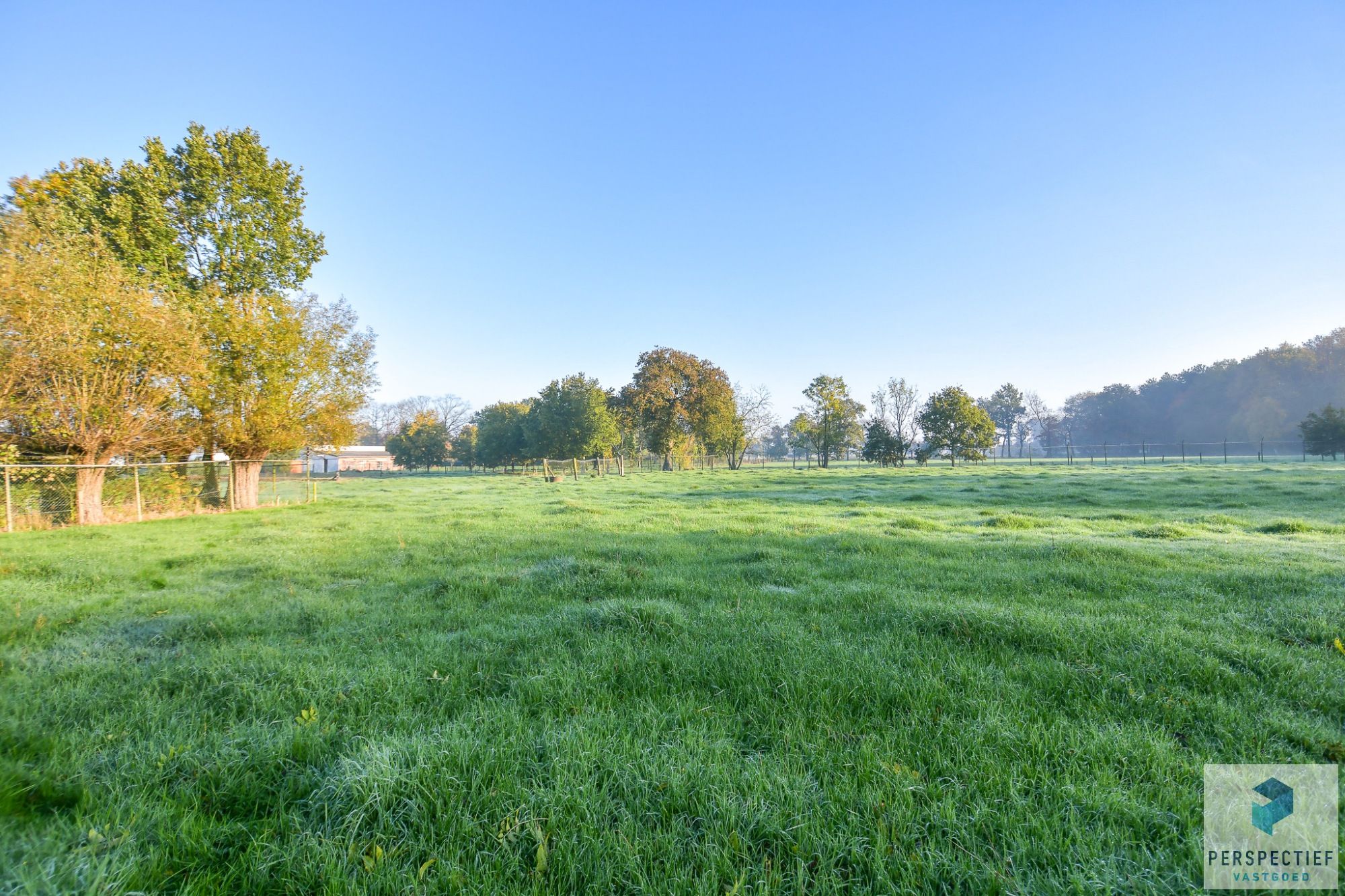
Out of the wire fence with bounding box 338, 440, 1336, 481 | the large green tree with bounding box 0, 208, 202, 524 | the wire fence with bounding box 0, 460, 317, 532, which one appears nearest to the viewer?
the large green tree with bounding box 0, 208, 202, 524

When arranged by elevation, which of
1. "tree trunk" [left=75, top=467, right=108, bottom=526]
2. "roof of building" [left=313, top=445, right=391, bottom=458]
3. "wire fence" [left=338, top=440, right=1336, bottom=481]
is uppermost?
"roof of building" [left=313, top=445, right=391, bottom=458]

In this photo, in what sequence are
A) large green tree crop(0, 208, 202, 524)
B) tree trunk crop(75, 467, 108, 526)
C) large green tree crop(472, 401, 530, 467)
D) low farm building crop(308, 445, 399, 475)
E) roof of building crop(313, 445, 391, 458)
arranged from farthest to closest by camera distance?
roof of building crop(313, 445, 391, 458) < low farm building crop(308, 445, 399, 475) < large green tree crop(472, 401, 530, 467) < tree trunk crop(75, 467, 108, 526) < large green tree crop(0, 208, 202, 524)

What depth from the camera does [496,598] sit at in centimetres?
527

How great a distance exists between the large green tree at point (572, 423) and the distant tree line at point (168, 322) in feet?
93.3

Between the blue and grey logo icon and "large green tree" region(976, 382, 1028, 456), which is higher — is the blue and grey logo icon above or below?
below

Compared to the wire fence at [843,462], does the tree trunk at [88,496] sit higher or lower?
higher

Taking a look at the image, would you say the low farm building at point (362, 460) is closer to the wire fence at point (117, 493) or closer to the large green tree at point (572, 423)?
the large green tree at point (572, 423)

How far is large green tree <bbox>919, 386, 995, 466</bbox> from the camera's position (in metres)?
44.7

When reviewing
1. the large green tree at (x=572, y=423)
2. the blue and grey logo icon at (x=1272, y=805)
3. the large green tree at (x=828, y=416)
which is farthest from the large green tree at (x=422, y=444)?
the blue and grey logo icon at (x=1272, y=805)

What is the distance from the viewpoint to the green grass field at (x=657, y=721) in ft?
5.73

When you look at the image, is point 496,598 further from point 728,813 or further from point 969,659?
point 969,659

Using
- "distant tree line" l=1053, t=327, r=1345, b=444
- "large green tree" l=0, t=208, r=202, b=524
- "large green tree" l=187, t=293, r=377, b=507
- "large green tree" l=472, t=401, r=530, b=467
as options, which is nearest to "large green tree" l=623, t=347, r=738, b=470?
"large green tree" l=472, t=401, r=530, b=467

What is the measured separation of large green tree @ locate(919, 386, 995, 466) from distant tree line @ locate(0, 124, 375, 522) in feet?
146

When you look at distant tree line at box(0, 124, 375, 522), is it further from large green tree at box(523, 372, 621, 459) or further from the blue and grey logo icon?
large green tree at box(523, 372, 621, 459)
